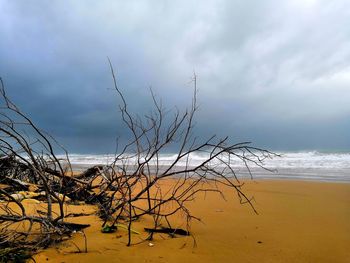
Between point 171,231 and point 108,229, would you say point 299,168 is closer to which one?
point 171,231

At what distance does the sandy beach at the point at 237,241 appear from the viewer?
2.99 m

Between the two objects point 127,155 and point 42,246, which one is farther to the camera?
point 127,155

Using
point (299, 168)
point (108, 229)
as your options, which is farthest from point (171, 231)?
→ point (299, 168)

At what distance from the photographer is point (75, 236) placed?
346 cm

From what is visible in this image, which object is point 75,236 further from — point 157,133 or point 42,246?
point 157,133

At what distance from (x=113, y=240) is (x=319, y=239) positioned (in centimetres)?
212

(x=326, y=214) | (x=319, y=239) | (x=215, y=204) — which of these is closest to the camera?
(x=319, y=239)

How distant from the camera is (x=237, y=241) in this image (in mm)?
3582

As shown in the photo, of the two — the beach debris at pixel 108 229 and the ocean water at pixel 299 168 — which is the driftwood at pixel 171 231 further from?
the ocean water at pixel 299 168

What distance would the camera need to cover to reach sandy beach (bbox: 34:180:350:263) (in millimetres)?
2993

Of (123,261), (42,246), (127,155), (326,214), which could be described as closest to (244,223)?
(326,214)

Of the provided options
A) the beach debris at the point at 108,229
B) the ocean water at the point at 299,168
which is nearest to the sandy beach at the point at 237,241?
the beach debris at the point at 108,229

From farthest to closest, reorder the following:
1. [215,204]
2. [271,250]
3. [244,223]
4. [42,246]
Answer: [215,204] → [244,223] → [271,250] → [42,246]

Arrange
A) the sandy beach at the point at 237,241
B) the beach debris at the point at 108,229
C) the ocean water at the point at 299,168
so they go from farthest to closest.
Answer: the ocean water at the point at 299,168
the beach debris at the point at 108,229
the sandy beach at the point at 237,241
